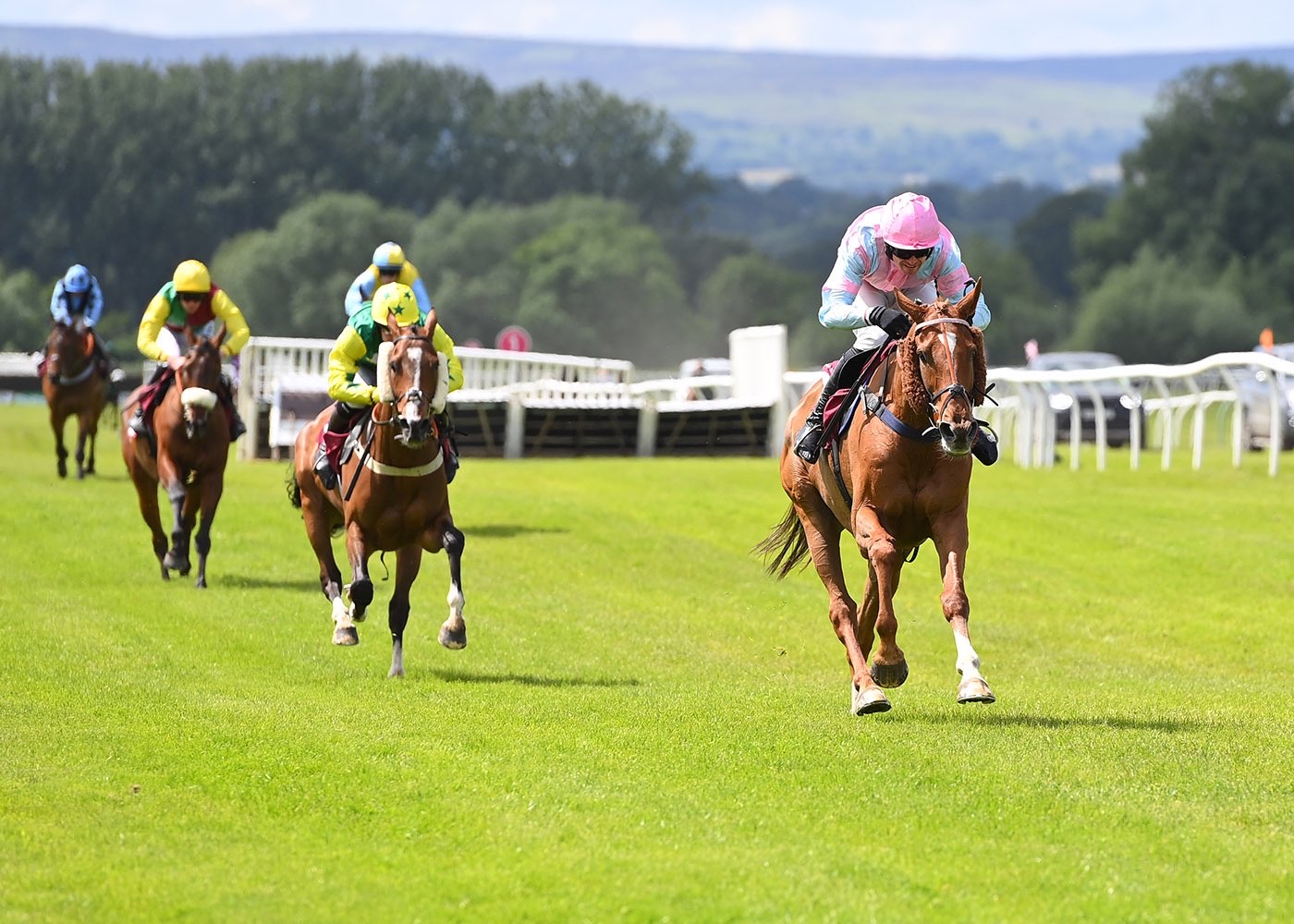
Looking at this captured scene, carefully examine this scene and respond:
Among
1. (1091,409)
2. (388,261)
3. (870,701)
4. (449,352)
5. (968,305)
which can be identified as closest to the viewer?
(968,305)

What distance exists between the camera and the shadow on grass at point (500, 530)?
20.3 meters

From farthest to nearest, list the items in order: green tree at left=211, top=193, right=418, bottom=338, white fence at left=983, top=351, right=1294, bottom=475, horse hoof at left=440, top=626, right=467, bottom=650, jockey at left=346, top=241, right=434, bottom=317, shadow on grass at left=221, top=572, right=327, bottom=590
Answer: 1. green tree at left=211, top=193, right=418, bottom=338
2. white fence at left=983, top=351, right=1294, bottom=475
3. shadow on grass at left=221, top=572, right=327, bottom=590
4. jockey at left=346, top=241, right=434, bottom=317
5. horse hoof at left=440, top=626, right=467, bottom=650

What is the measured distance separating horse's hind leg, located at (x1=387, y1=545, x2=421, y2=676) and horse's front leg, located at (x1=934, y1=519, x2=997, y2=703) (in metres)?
3.43

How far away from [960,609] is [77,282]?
718 inches

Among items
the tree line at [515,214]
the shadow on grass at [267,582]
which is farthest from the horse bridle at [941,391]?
the tree line at [515,214]

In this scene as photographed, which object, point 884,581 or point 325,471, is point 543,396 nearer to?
point 325,471

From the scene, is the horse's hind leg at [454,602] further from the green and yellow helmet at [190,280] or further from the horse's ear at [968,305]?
the green and yellow helmet at [190,280]

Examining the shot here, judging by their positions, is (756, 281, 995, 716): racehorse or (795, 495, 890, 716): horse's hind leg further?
(795, 495, 890, 716): horse's hind leg

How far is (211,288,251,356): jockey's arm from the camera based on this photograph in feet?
55.2

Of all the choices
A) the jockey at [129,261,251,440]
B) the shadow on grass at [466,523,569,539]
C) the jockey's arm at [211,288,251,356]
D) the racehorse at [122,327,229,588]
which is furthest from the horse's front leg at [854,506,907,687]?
the shadow on grass at [466,523,569,539]

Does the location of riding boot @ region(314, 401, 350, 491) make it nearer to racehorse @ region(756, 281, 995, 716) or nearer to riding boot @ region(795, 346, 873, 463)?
riding boot @ region(795, 346, 873, 463)

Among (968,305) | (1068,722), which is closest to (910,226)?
(968,305)

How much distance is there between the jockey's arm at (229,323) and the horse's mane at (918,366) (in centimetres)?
800

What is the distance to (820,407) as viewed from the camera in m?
11.2
